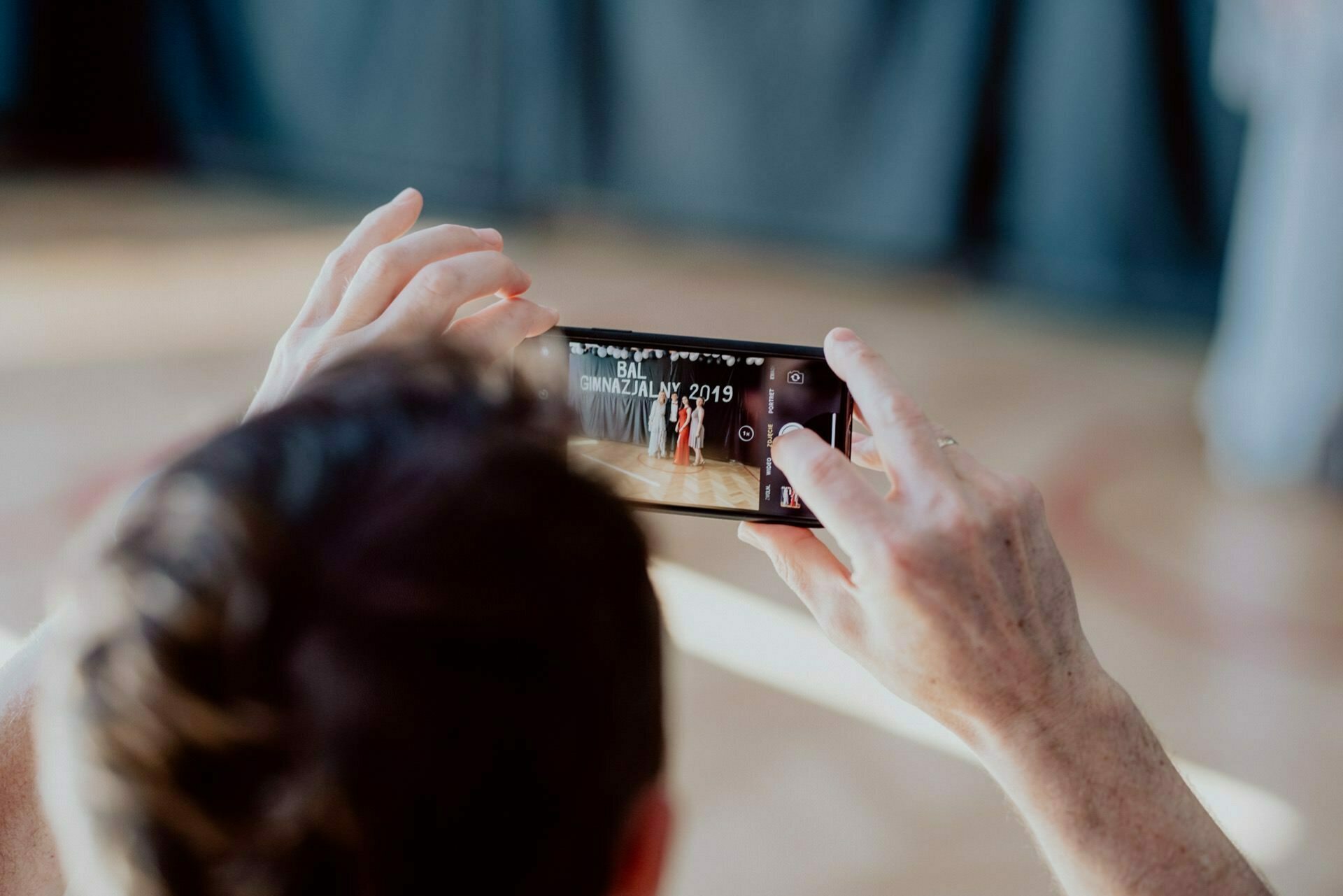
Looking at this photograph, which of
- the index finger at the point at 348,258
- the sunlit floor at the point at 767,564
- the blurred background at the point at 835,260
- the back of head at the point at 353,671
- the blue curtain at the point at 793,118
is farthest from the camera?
the blue curtain at the point at 793,118

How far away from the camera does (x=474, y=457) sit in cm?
43

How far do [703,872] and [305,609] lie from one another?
1.25m

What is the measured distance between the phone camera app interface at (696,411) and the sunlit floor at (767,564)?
14 cm

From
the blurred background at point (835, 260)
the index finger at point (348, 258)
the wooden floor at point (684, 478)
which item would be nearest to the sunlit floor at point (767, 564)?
the blurred background at point (835, 260)

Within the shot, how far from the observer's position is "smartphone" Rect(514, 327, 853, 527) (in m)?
0.95

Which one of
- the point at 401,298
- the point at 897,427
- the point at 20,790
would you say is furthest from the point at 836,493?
the point at 20,790

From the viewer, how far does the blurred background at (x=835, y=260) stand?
5.88ft

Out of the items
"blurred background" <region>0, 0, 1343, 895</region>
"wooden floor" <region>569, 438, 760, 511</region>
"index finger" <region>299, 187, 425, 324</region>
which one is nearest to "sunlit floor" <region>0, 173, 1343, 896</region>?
"blurred background" <region>0, 0, 1343, 895</region>

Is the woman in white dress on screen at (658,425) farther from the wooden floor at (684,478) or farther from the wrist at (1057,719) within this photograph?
the wrist at (1057,719)

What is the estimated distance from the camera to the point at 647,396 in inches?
37.9

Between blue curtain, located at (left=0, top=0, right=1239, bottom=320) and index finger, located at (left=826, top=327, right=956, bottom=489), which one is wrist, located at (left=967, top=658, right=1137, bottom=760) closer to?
index finger, located at (left=826, top=327, right=956, bottom=489)

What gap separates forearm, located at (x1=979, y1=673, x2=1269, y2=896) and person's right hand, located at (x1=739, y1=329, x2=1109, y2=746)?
0.6 inches

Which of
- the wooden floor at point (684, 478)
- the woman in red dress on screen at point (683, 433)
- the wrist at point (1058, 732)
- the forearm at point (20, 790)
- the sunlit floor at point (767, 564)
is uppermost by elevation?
the woman in red dress on screen at point (683, 433)

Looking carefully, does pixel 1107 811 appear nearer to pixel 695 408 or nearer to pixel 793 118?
pixel 695 408
